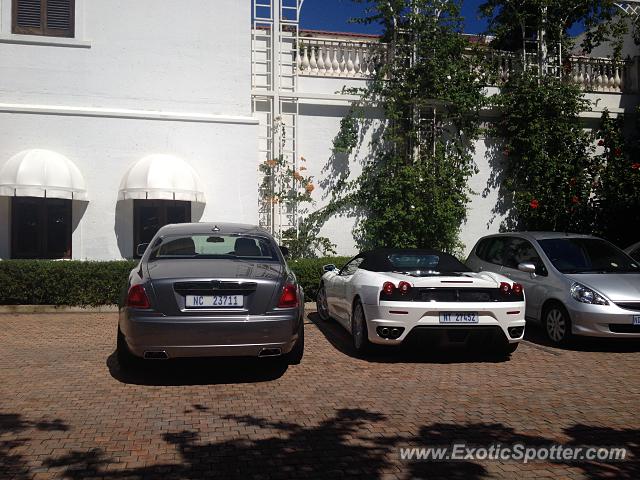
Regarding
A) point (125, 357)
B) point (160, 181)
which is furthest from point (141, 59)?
point (125, 357)

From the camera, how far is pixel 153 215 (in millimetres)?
12781

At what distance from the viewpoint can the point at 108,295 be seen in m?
11.1

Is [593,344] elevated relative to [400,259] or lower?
lower

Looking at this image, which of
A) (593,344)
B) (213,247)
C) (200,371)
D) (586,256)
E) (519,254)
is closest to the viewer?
(200,371)

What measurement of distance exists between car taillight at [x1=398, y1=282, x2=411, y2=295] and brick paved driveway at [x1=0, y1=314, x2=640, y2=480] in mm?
896

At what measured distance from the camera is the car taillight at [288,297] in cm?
604

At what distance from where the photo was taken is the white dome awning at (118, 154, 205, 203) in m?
11.9

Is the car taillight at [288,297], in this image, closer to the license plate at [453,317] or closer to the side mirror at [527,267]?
the license plate at [453,317]

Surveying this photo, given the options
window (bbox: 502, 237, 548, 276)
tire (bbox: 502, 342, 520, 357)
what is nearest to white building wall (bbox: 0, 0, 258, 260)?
window (bbox: 502, 237, 548, 276)

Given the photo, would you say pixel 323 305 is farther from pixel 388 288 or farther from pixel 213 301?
pixel 213 301

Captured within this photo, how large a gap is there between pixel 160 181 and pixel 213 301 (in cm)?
672

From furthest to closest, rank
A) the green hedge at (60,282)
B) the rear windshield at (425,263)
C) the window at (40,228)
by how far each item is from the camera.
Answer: the window at (40,228)
the green hedge at (60,282)
the rear windshield at (425,263)

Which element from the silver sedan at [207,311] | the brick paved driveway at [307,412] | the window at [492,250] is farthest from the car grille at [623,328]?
the silver sedan at [207,311]

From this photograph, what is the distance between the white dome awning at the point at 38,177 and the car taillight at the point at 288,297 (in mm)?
7352
